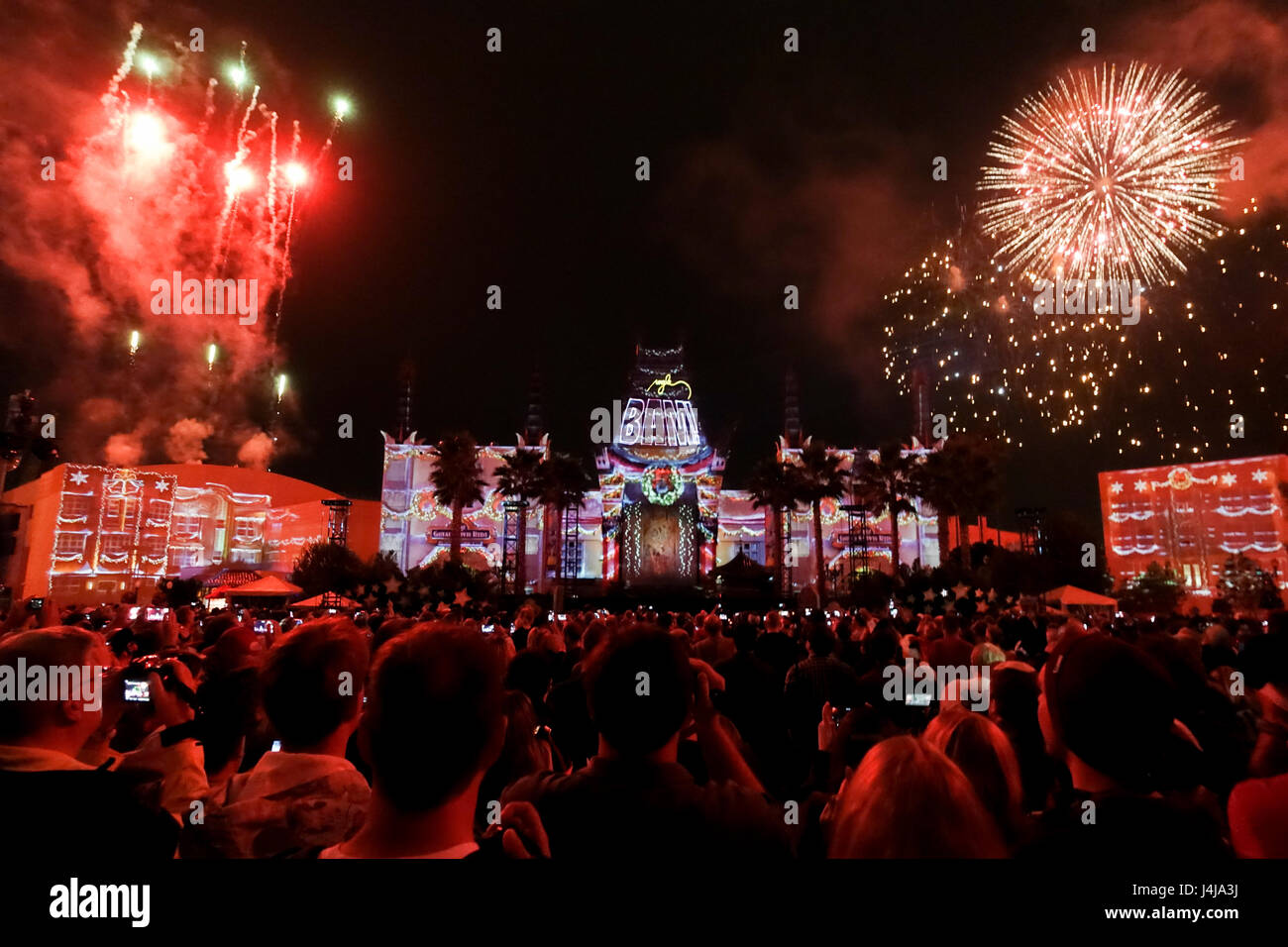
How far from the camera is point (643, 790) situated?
96.5 inches

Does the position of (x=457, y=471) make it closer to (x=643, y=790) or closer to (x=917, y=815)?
(x=643, y=790)

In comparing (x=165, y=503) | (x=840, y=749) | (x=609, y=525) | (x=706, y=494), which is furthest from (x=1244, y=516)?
(x=165, y=503)

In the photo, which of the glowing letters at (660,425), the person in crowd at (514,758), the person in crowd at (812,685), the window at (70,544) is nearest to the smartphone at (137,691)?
the person in crowd at (514,758)

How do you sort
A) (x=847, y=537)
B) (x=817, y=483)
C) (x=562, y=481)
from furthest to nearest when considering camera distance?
(x=847, y=537) → (x=562, y=481) → (x=817, y=483)

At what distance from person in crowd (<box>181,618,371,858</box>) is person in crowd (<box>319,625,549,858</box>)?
0.70 metres

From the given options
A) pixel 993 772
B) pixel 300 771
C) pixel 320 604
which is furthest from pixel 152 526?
pixel 993 772

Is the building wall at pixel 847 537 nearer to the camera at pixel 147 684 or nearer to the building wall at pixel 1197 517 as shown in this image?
the building wall at pixel 1197 517

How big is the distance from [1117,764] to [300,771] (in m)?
3.03

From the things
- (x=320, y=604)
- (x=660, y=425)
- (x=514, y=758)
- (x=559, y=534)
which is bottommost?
(x=320, y=604)

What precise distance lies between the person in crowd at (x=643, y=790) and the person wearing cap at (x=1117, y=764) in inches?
34.0

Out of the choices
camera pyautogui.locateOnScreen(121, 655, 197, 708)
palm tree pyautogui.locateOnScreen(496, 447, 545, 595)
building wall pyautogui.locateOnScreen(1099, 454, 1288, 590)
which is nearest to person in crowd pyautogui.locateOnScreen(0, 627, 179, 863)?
camera pyautogui.locateOnScreen(121, 655, 197, 708)

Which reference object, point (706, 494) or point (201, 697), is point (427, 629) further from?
point (706, 494)

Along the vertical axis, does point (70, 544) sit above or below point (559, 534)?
below

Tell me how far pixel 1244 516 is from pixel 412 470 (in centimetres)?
8369
